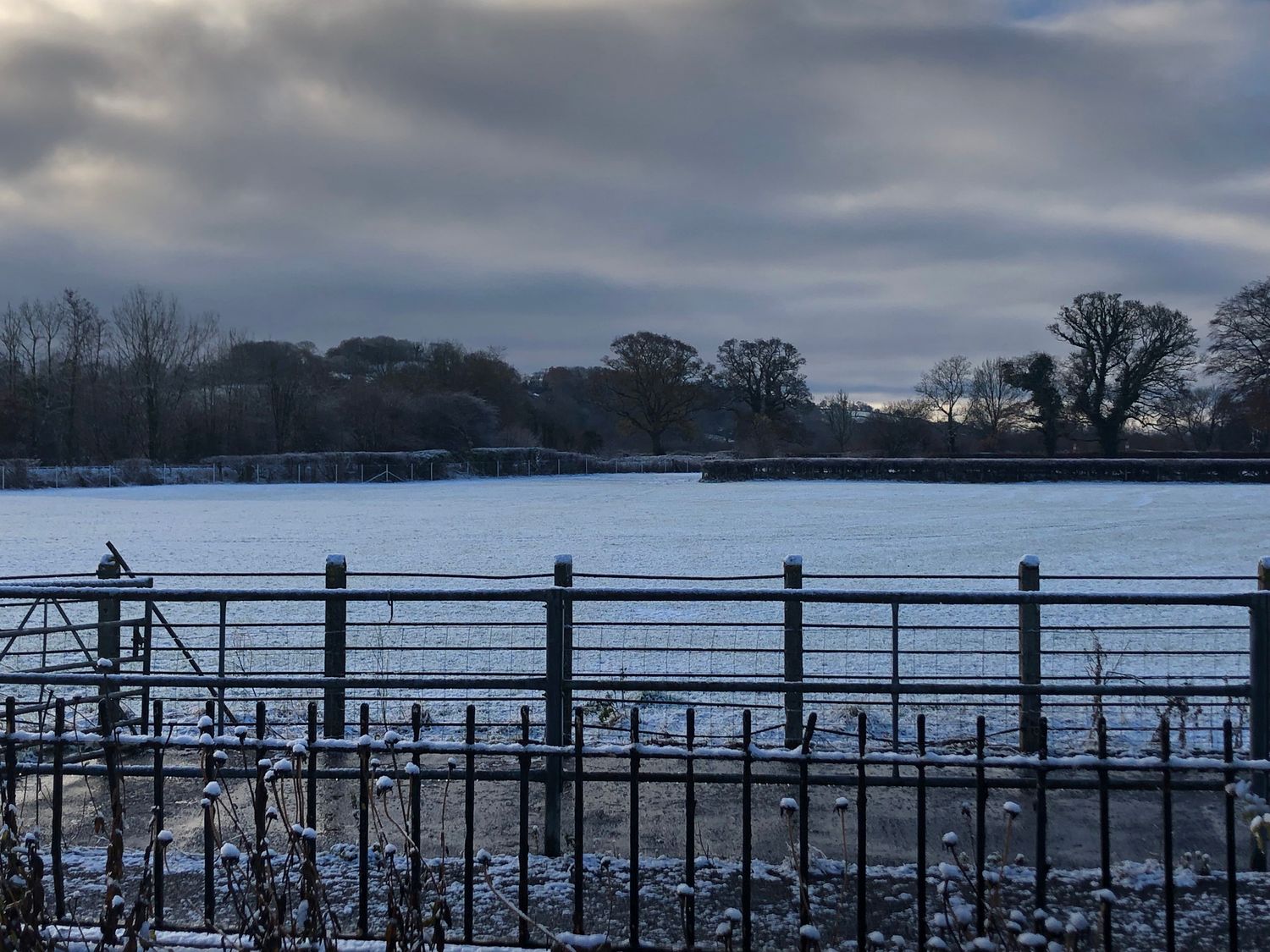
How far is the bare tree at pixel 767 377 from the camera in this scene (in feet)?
314

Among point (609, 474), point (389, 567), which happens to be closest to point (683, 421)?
point (609, 474)

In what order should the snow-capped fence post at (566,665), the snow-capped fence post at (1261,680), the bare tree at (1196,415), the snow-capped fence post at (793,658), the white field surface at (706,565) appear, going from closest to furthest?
the snow-capped fence post at (1261,680), the snow-capped fence post at (566,665), the snow-capped fence post at (793,658), the white field surface at (706,565), the bare tree at (1196,415)

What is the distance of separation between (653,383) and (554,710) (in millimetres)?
90574

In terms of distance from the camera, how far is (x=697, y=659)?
1120 centimetres

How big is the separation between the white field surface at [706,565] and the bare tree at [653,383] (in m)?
46.5

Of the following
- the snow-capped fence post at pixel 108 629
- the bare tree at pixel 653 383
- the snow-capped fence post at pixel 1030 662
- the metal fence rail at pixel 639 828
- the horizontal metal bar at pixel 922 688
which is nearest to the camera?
the metal fence rail at pixel 639 828

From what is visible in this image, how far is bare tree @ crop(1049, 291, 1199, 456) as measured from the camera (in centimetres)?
6869

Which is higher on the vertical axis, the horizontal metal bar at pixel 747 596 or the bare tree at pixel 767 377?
the bare tree at pixel 767 377

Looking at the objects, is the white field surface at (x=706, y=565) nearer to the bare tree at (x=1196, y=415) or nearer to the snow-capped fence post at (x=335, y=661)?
the snow-capped fence post at (x=335, y=661)

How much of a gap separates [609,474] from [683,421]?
2767 cm

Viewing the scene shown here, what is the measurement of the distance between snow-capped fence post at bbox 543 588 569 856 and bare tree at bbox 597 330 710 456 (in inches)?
3503

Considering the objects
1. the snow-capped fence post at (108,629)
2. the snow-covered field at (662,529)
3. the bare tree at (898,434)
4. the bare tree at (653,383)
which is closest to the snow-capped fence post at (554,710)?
the snow-capped fence post at (108,629)

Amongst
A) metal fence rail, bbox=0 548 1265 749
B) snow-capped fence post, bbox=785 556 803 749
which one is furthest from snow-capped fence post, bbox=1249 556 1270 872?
snow-capped fence post, bbox=785 556 803 749

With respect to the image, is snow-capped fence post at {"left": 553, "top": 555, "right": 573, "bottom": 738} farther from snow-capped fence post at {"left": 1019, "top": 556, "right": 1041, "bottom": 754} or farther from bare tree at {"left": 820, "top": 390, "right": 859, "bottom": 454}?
bare tree at {"left": 820, "top": 390, "right": 859, "bottom": 454}
